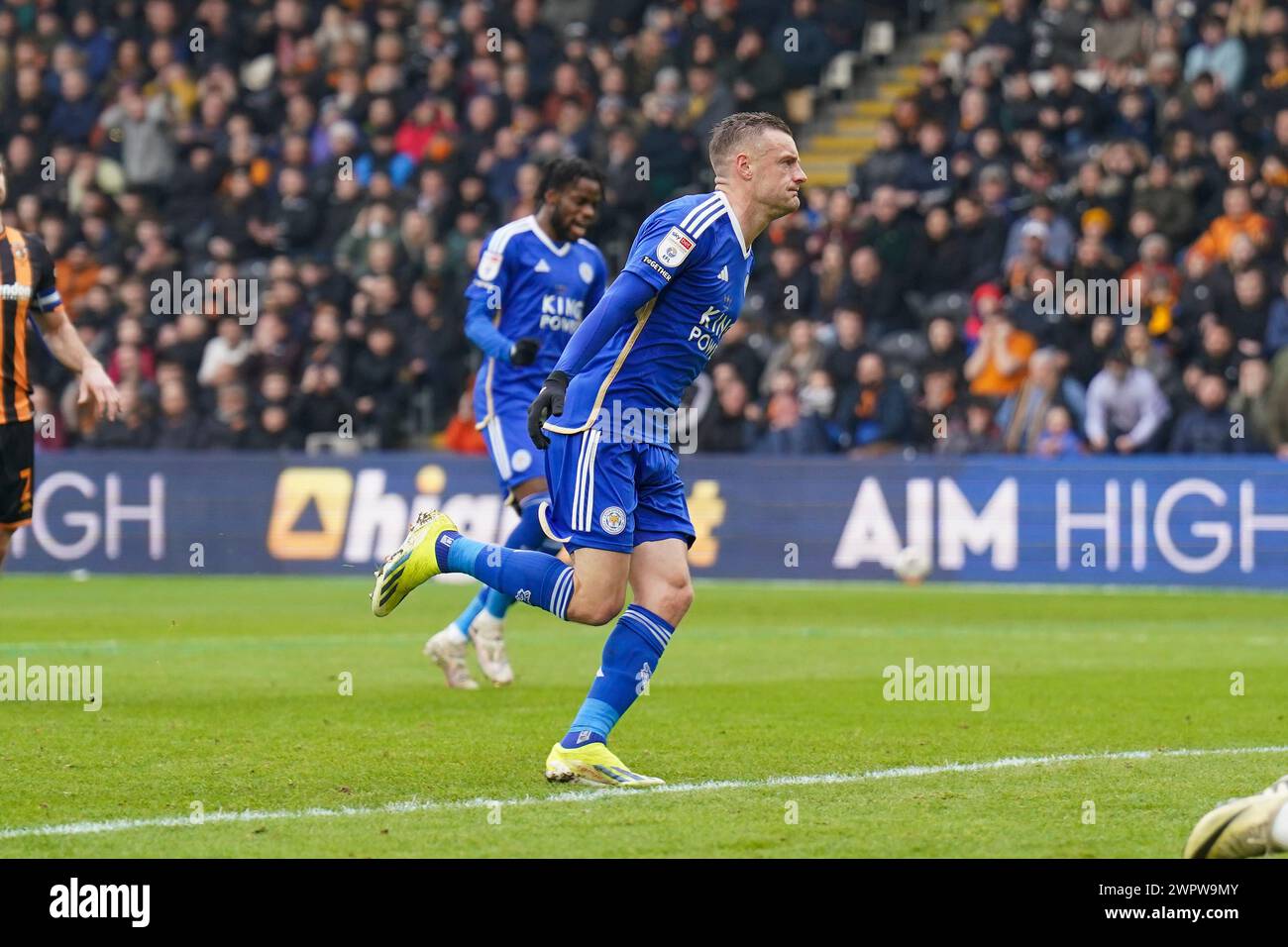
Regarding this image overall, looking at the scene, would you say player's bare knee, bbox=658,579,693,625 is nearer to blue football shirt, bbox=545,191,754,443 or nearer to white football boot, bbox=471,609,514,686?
blue football shirt, bbox=545,191,754,443

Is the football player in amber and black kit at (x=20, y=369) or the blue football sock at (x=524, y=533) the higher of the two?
the football player in amber and black kit at (x=20, y=369)

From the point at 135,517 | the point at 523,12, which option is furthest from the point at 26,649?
the point at 523,12

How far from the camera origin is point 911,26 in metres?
24.7

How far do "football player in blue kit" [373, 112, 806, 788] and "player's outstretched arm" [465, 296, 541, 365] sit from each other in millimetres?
3155

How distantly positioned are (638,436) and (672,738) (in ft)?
5.78

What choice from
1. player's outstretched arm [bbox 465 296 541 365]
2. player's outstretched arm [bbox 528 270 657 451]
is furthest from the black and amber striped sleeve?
player's outstretched arm [bbox 528 270 657 451]

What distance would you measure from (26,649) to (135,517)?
8087 millimetres

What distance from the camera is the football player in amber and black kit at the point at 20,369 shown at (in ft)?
30.7

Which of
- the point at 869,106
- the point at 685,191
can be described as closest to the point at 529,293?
the point at 685,191

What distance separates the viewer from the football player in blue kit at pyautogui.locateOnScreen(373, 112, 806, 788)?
7281 millimetres

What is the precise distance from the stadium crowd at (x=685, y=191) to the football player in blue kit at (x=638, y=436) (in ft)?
36.0

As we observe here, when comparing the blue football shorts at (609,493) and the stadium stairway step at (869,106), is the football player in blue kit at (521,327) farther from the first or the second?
the stadium stairway step at (869,106)

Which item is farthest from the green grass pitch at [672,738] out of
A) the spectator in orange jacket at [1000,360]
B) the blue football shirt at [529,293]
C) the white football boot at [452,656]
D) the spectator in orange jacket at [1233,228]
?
the spectator in orange jacket at [1233,228]
